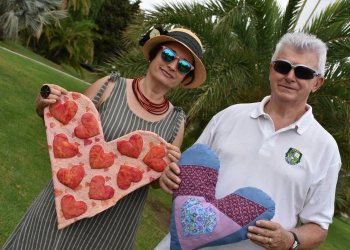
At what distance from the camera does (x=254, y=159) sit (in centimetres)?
216

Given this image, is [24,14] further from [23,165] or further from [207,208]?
[207,208]

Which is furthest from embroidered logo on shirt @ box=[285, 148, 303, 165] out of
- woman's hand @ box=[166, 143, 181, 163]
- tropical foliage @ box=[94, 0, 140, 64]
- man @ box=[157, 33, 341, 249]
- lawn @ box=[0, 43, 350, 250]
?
tropical foliage @ box=[94, 0, 140, 64]

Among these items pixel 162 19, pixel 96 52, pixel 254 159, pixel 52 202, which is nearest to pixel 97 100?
pixel 52 202

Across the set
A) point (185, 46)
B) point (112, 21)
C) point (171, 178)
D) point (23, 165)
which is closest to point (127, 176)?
point (171, 178)

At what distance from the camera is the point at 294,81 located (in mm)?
2180

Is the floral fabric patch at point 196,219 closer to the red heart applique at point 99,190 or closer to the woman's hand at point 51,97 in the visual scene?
the red heart applique at point 99,190

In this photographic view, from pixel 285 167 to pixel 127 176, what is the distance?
2.87ft

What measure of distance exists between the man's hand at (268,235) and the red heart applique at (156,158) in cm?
73

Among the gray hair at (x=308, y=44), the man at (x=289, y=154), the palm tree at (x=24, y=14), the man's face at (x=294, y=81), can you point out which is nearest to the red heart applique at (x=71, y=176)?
the man at (x=289, y=154)

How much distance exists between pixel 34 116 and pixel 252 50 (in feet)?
16.1

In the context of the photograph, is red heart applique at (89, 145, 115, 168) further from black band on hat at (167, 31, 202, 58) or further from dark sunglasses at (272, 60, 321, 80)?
dark sunglasses at (272, 60, 321, 80)

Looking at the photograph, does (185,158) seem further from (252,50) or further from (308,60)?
(252,50)

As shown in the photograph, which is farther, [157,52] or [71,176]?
[157,52]

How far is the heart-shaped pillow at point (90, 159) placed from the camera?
262 centimetres
